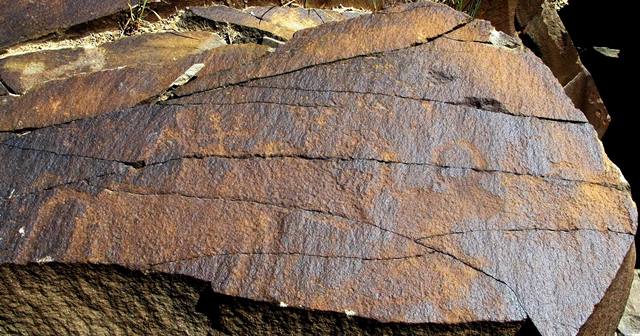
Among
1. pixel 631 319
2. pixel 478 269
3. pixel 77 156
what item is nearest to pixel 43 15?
pixel 77 156

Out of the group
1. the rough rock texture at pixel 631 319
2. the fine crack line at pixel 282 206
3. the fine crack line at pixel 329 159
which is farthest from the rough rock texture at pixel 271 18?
the rough rock texture at pixel 631 319

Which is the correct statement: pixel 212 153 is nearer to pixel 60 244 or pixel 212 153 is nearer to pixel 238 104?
pixel 238 104

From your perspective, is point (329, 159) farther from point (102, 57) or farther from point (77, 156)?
point (102, 57)

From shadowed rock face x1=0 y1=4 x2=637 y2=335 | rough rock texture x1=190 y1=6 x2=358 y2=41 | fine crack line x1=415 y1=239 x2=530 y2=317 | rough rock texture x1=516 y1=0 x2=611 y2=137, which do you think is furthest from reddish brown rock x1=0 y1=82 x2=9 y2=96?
rough rock texture x1=516 y1=0 x2=611 y2=137

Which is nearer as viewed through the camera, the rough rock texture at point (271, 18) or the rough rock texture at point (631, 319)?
the rough rock texture at point (271, 18)

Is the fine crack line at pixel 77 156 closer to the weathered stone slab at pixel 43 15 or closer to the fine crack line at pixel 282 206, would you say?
the fine crack line at pixel 282 206
